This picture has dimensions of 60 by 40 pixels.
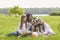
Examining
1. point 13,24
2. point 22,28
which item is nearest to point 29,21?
point 22,28

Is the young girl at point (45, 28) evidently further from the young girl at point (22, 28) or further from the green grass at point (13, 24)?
the young girl at point (22, 28)

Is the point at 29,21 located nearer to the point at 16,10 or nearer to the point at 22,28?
the point at 22,28

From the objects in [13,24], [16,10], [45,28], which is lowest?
[45,28]

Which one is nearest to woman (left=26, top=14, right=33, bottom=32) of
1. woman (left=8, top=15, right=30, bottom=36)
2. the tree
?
woman (left=8, top=15, right=30, bottom=36)

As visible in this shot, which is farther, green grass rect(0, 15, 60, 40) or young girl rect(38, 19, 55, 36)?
young girl rect(38, 19, 55, 36)

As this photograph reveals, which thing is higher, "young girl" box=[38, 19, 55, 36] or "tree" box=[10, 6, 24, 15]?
"tree" box=[10, 6, 24, 15]

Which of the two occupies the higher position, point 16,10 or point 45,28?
point 16,10

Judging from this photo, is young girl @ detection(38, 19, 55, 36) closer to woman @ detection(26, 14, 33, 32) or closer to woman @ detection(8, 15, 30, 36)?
woman @ detection(26, 14, 33, 32)

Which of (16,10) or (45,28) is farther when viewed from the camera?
(45,28)

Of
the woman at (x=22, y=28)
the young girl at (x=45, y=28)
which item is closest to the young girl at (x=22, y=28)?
the woman at (x=22, y=28)
